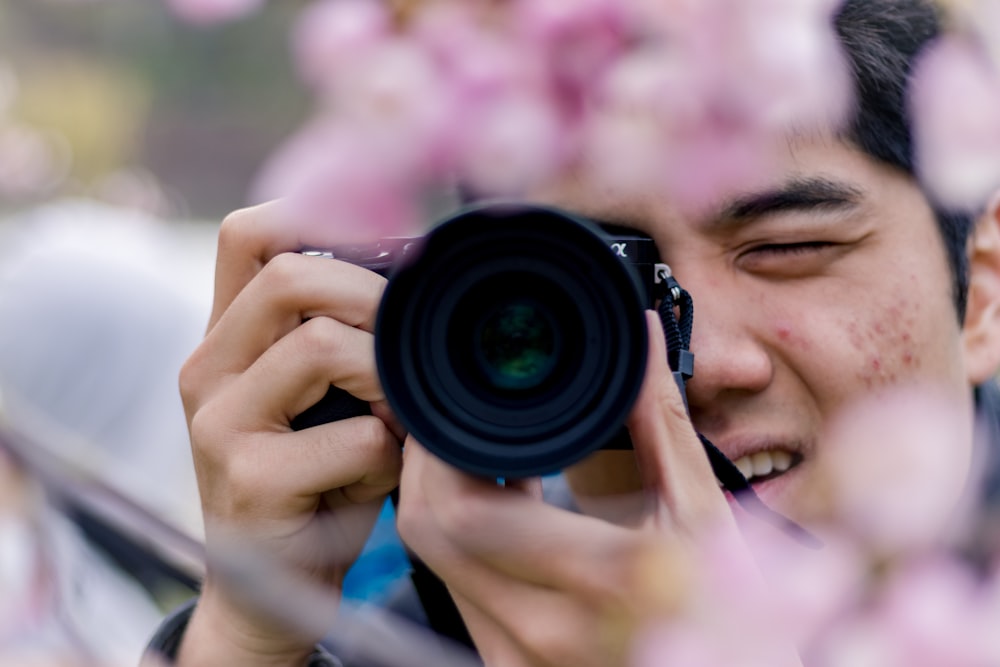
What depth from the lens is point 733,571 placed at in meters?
0.83

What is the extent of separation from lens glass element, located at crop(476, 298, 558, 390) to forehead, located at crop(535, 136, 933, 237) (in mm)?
259

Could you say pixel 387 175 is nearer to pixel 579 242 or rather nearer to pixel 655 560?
pixel 579 242

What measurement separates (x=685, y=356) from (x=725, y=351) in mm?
103

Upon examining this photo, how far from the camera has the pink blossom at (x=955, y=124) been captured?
1131 mm

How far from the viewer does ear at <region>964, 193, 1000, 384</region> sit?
1.22 meters

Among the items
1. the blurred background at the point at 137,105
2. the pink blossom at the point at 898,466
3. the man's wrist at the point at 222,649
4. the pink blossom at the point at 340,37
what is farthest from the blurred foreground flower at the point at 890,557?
the blurred background at the point at 137,105

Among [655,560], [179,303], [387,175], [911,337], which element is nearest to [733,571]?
[655,560]

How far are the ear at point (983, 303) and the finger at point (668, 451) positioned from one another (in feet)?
1.67

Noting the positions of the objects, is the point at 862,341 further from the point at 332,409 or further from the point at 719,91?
the point at 332,409

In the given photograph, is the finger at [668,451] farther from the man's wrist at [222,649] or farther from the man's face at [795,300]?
the man's wrist at [222,649]

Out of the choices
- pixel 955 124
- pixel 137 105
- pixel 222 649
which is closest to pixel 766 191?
pixel 955 124

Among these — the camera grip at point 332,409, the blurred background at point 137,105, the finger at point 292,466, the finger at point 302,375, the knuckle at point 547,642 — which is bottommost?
the blurred background at point 137,105

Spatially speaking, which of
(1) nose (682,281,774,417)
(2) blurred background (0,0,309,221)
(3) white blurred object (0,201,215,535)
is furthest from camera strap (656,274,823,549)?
(2) blurred background (0,0,309,221)

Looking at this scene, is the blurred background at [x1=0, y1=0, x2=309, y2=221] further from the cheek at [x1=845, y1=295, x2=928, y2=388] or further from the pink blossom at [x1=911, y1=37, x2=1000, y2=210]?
the cheek at [x1=845, y1=295, x2=928, y2=388]
